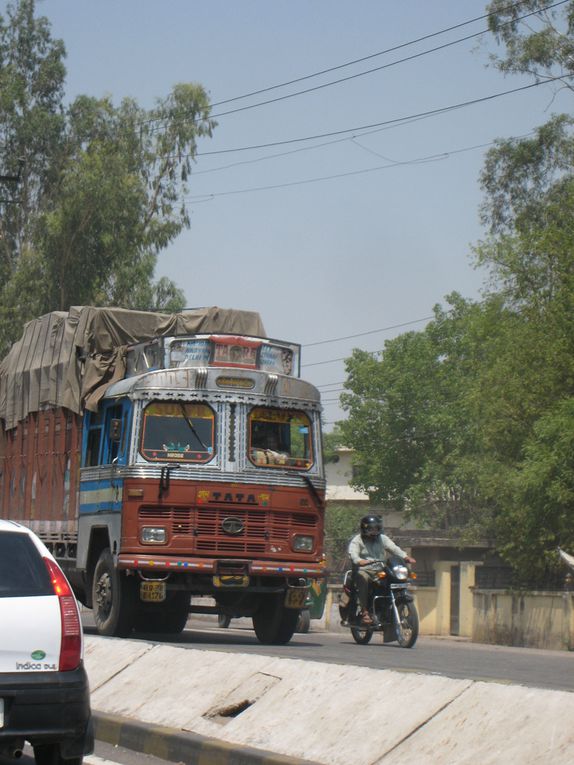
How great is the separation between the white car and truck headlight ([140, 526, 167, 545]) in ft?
28.6

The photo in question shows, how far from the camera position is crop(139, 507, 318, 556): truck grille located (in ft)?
55.0

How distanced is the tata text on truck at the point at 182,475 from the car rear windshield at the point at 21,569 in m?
8.67

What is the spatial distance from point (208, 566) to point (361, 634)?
3.30 m

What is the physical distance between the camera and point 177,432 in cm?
1709

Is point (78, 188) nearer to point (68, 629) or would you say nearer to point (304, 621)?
point (304, 621)

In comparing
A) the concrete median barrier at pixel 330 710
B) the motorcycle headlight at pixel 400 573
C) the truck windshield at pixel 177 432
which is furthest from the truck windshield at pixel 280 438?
the concrete median barrier at pixel 330 710

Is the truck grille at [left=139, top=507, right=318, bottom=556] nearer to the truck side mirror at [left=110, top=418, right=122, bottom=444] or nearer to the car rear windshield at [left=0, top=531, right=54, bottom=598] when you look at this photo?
the truck side mirror at [left=110, top=418, right=122, bottom=444]

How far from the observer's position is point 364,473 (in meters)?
92.2

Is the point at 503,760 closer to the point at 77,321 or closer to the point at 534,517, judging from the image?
the point at 77,321

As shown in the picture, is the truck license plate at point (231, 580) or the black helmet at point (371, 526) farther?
the black helmet at point (371, 526)

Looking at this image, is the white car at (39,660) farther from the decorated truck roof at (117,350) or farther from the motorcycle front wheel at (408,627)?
the motorcycle front wheel at (408,627)

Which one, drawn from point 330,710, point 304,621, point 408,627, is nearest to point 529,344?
point 304,621

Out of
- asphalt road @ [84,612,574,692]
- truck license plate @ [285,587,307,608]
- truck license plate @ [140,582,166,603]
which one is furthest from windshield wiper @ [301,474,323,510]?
truck license plate @ [140,582,166,603]

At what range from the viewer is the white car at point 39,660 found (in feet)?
24.6
